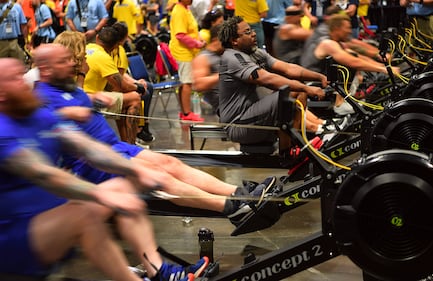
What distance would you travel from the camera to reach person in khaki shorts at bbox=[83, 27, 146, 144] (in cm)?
639

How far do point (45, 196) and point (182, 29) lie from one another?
18.1 ft

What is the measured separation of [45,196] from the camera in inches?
129

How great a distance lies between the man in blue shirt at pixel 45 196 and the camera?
3.02 metres

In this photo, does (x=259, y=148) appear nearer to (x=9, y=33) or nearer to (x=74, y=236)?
(x=74, y=236)

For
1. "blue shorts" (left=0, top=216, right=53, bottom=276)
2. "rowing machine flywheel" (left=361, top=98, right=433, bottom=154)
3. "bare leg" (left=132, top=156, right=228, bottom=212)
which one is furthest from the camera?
"rowing machine flywheel" (left=361, top=98, right=433, bottom=154)

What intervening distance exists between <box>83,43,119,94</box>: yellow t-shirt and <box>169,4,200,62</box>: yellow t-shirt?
2181mm

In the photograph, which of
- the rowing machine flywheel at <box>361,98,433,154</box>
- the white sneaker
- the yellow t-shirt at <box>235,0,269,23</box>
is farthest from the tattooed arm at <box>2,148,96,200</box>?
the yellow t-shirt at <box>235,0,269,23</box>

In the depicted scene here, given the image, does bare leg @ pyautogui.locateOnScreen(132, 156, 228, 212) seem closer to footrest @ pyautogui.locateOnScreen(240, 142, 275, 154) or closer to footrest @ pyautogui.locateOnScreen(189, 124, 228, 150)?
footrest @ pyautogui.locateOnScreen(240, 142, 275, 154)

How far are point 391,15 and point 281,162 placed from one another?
10328mm

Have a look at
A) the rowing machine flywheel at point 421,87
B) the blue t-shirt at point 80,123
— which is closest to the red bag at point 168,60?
the rowing machine flywheel at point 421,87

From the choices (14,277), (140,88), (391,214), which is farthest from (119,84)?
(391,214)

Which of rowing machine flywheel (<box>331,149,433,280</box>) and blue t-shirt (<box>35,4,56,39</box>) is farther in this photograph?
blue t-shirt (<box>35,4,56,39</box>)

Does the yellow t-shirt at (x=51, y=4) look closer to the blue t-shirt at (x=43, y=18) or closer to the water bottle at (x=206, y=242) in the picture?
the blue t-shirt at (x=43, y=18)

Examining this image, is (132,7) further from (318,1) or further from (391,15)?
(391,15)
